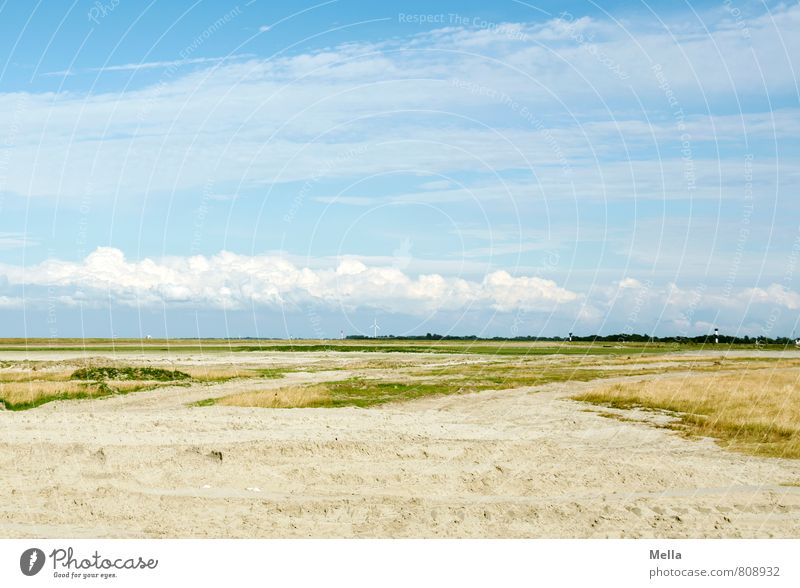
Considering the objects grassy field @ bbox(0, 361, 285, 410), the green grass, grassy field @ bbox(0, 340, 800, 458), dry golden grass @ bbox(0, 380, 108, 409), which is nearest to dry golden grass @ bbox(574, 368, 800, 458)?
grassy field @ bbox(0, 340, 800, 458)

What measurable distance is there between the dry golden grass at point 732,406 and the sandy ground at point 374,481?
1.56 m

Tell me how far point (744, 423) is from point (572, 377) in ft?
119

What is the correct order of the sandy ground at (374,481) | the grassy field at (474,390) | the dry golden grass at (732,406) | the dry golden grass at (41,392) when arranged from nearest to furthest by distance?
the sandy ground at (374,481), the dry golden grass at (732,406), the grassy field at (474,390), the dry golden grass at (41,392)

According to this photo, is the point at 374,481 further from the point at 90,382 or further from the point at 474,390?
the point at 90,382

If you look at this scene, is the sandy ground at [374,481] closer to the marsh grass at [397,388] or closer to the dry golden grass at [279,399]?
the dry golden grass at [279,399]

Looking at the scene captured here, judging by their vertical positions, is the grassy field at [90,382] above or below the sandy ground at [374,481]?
above

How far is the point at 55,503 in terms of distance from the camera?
1831 cm

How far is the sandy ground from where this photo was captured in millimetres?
17016

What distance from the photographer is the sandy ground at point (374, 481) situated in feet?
55.8

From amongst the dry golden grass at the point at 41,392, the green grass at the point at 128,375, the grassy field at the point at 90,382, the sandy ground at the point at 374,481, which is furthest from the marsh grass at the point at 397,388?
the green grass at the point at 128,375

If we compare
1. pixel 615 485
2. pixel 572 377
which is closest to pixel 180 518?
pixel 615 485

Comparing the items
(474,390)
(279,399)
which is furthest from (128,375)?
(474,390)

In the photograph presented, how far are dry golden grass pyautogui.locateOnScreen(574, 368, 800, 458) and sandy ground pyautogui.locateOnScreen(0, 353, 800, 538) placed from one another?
5.13 ft

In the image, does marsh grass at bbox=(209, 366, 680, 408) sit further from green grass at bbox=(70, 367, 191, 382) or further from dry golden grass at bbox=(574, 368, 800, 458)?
green grass at bbox=(70, 367, 191, 382)
